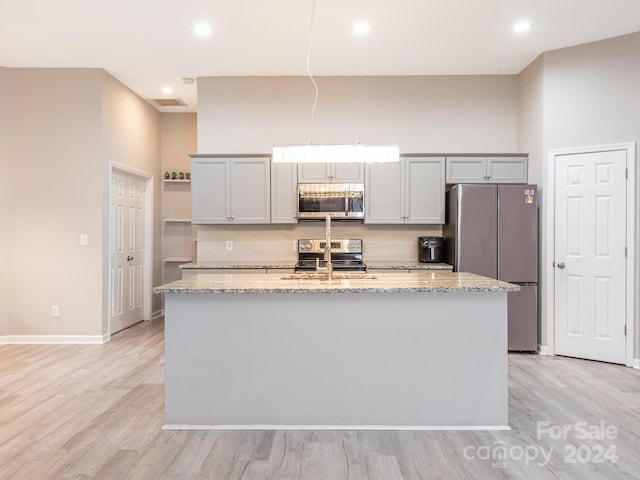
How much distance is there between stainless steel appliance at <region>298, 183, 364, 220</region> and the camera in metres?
4.78

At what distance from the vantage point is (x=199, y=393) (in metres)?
2.62

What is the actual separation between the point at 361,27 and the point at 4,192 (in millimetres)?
4266

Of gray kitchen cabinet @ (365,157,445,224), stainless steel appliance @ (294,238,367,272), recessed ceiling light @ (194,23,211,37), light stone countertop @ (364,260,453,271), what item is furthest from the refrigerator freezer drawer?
recessed ceiling light @ (194,23,211,37)

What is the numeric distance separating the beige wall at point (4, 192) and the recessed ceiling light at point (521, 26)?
17.8 feet

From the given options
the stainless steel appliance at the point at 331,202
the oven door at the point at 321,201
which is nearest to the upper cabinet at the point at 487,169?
the stainless steel appliance at the point at 331,202

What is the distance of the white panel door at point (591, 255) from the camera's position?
3.97m

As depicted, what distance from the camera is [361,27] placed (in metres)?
3.82

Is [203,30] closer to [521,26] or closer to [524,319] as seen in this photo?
[521,26]

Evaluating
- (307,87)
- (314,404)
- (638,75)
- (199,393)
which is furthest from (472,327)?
(307,87)

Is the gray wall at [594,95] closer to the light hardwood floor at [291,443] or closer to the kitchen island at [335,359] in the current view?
the light hardwood floor at [291,443]

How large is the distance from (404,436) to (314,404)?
0.58 meters

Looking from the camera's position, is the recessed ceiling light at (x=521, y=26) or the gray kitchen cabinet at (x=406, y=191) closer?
the recessed ceiling light at (x=521, y=26)

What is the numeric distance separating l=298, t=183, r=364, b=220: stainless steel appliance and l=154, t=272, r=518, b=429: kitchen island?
2231 mm

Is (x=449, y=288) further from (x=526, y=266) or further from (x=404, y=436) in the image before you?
(x=526, y=266)
